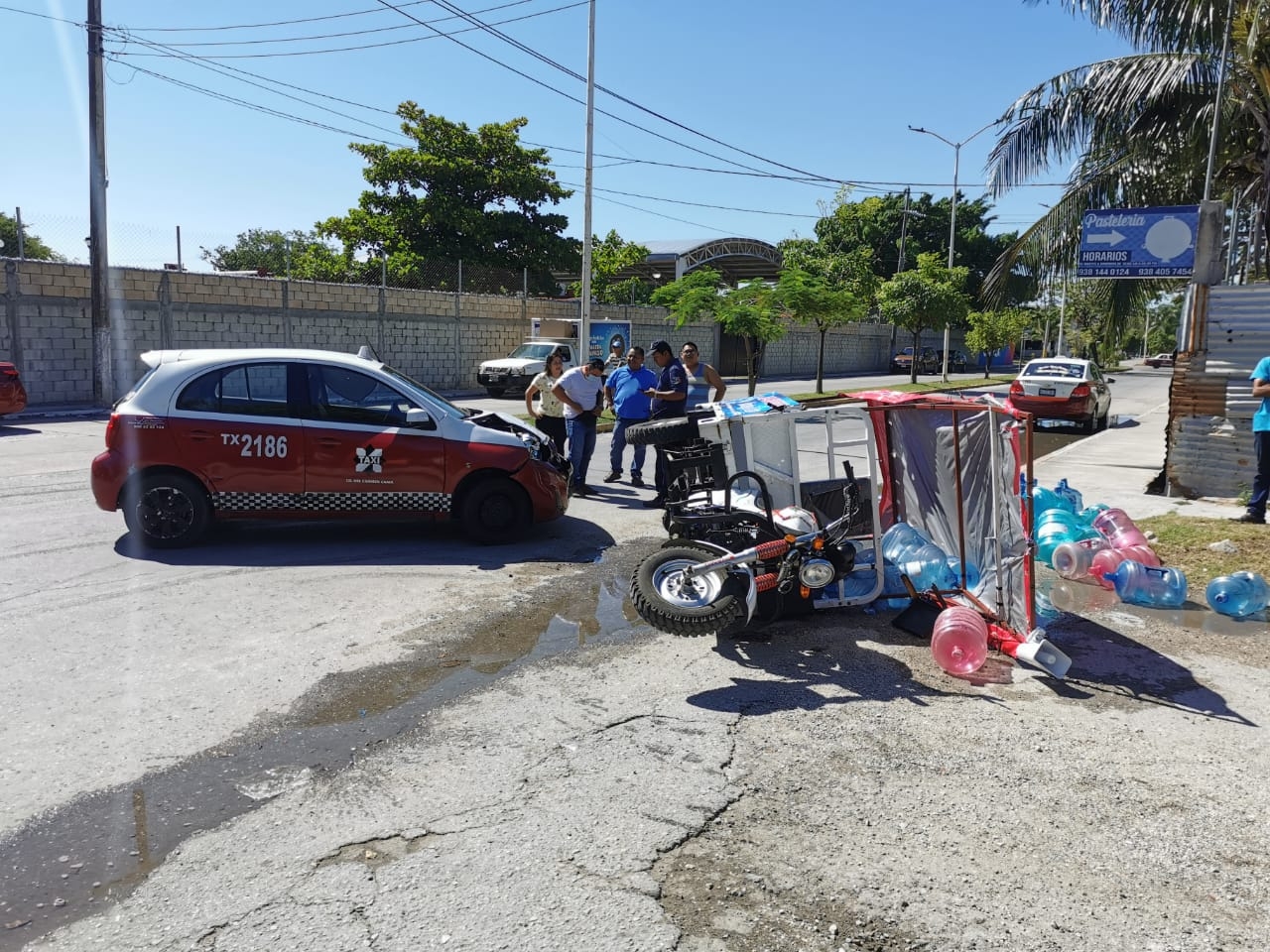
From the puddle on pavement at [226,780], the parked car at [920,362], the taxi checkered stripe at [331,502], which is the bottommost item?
the puddle on pavement at [226,780]

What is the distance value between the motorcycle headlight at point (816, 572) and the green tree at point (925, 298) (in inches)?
1318

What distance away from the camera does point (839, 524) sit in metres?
5.79

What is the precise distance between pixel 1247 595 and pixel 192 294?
21091mm

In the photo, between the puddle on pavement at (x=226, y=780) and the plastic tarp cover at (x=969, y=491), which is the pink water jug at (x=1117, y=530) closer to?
the plastic tarp cover at (x=969, y=491)

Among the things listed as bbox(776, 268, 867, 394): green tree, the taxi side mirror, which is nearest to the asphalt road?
the taxi side mirror

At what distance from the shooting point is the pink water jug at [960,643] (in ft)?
17.2

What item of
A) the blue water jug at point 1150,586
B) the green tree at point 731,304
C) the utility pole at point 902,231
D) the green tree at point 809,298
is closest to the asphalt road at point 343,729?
the blue water jug at point 1150,586

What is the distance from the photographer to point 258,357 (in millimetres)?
7648

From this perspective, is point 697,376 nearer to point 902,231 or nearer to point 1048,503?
point 1048,503

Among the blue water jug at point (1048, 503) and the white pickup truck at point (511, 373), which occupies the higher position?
the white pickup truck at point (511, 373)

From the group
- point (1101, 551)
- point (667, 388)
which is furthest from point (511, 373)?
point (1101, 551)

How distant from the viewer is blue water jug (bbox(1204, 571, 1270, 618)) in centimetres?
663

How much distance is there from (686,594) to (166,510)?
14.6 ft

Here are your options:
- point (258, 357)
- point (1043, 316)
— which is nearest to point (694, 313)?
point (258, 357)
